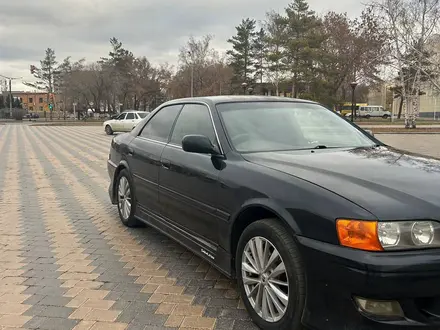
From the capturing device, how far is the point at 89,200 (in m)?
7.04

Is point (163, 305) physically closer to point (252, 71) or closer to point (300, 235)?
point (300, 235)

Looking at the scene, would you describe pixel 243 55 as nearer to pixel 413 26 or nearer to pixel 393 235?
pixel 413 26

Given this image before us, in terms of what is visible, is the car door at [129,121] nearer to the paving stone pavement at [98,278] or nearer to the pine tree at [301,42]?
the paving stone pavement at [98,278]

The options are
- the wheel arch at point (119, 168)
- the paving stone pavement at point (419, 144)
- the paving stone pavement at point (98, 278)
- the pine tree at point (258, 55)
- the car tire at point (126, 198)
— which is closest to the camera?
the paving stone pavement at point (98, 278)

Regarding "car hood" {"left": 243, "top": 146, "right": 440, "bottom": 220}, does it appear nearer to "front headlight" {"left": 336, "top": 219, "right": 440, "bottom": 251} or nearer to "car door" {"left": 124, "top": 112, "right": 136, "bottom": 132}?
"front headlight" {"left": 336, "top": 219, "right": 440, "bottom": 251}

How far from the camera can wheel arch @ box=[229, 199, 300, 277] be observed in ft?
8.17

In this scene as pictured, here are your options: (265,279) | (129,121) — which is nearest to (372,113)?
(129,121)

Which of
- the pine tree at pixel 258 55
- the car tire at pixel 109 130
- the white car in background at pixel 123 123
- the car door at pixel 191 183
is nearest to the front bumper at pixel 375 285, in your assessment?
the car door at pixel 191 183

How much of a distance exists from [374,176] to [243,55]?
61.4m

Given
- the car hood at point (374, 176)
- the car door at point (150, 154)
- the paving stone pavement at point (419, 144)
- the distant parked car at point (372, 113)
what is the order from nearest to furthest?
the car hood at point (374, 176) → the car door at point (150, 154) → the paving stone pavement at point (419, 144) → the distant parked car at point (372, 113)

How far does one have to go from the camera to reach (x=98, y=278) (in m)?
3.66

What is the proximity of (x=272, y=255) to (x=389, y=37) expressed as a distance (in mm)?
30030

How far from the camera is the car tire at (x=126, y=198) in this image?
4.95m

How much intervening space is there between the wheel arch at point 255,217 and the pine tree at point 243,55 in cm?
5931
